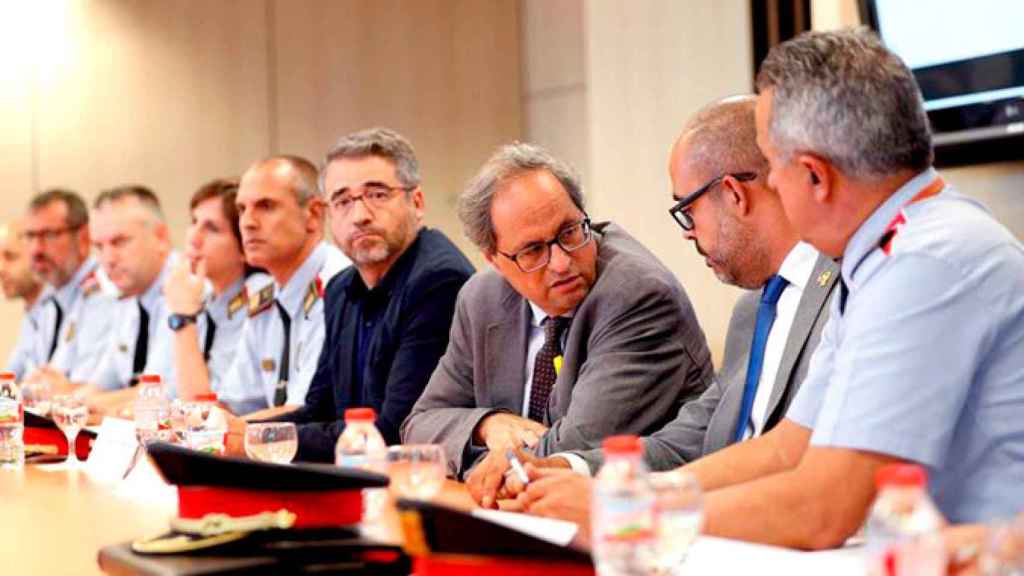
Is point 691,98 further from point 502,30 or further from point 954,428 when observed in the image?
point 502,30

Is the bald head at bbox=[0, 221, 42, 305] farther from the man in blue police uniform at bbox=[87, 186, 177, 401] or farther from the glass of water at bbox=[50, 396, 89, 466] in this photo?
the glass of water at bbox=[50, 396, 89, 466]

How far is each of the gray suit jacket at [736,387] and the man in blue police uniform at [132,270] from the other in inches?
147

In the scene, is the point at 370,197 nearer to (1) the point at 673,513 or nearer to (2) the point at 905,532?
(1) the point at 673,513

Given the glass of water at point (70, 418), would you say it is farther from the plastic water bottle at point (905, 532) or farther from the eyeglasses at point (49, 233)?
the eyeglasses at point (49, 233)

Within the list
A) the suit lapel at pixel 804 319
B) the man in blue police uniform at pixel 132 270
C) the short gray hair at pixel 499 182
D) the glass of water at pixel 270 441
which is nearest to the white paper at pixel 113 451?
the glass of water at pixel 270 441

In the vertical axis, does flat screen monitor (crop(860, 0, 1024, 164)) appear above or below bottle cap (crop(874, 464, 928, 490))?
above

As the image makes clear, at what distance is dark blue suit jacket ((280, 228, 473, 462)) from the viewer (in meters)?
4.00

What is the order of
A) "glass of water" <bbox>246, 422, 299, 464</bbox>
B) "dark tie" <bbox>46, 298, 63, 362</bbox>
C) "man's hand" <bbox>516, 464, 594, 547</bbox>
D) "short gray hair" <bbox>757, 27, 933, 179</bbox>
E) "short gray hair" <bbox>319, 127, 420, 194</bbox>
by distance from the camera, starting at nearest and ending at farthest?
1. "short gray hair" <bbox>757, 27, 933, 179</bbox>
2. "man's hand" <bbox>516, 464, 594, 547</bbox>
3. "glass of water" <bbox>246, 422, 299, 464</bbox>
4. "short gray hair" <bbox>319, 127, 420, 194</bbox>
5. "dark tie" <bbox>46, 298, 63, 362</bbox>

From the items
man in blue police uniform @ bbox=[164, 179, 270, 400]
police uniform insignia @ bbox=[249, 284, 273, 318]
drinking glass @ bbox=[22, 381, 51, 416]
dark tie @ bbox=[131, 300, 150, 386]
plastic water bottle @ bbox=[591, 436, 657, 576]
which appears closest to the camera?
plastic water bottle @ bbox=[591, 436, 657, 576]

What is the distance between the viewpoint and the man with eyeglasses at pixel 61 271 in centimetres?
724

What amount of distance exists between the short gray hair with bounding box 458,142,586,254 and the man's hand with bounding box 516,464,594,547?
112cm

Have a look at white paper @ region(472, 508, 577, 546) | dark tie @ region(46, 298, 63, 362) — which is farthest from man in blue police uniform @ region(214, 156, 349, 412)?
white paper @ region(472, 508, 577, 546)

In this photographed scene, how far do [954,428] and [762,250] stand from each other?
0.90 metres

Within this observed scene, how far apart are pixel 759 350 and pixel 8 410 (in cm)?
206
